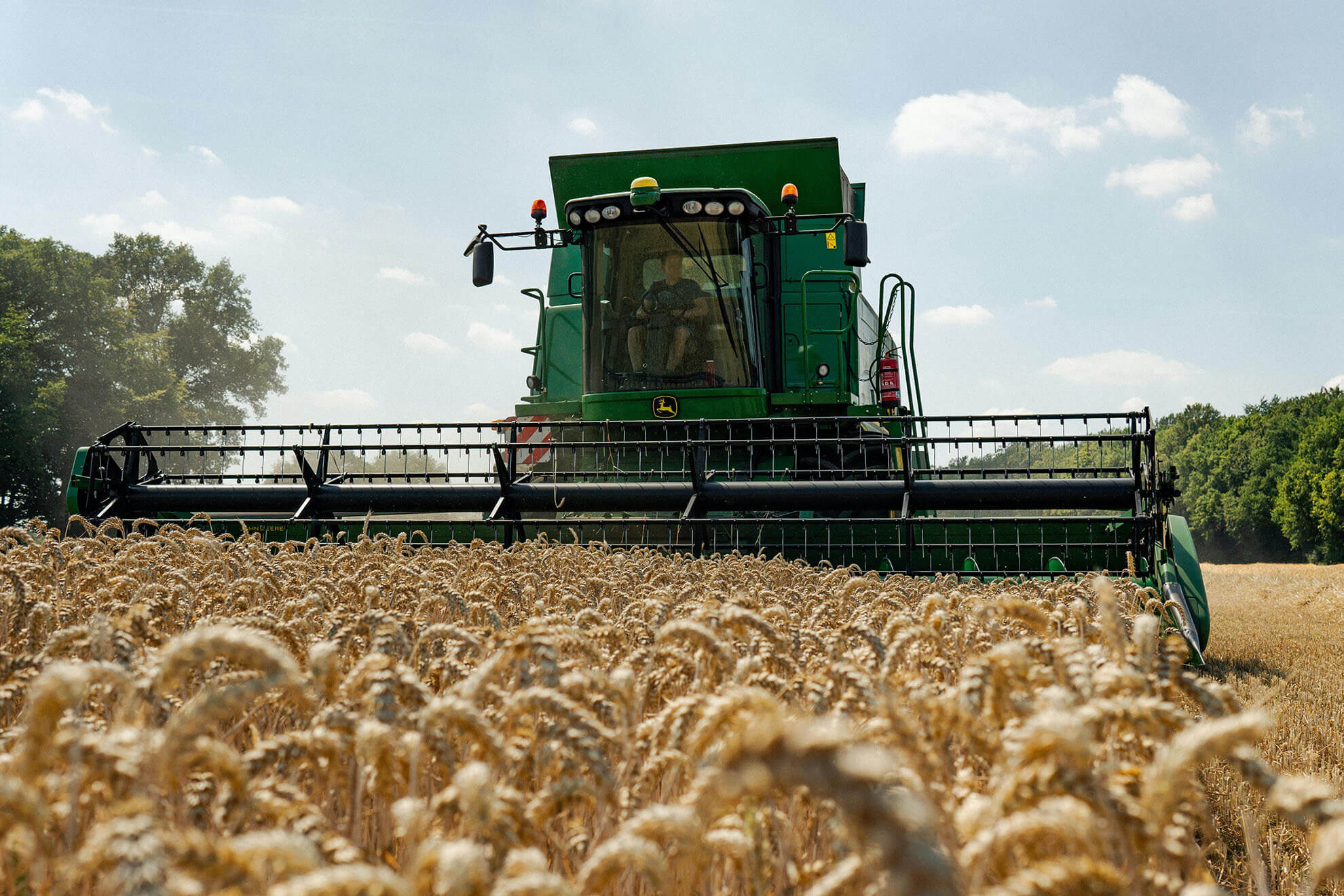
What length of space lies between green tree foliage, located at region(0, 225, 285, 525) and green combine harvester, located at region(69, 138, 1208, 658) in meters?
27.1

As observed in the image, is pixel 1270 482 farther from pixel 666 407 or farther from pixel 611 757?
pixel 611 757

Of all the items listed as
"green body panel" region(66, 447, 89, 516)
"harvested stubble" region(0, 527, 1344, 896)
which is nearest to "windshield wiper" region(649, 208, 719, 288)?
"green body panel" region(66, 447, 89, 516)

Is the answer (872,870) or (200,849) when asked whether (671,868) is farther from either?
→ (200,849)

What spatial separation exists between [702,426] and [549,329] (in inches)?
122

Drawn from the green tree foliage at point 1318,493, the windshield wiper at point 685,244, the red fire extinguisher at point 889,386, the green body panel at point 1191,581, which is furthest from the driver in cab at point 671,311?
the green tree foliage at point 1318,493

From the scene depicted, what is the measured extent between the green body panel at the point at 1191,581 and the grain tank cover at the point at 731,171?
4.62 m

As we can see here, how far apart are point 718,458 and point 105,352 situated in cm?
3545

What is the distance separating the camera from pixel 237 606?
3.05 metres

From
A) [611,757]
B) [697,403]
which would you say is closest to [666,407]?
[697,403]

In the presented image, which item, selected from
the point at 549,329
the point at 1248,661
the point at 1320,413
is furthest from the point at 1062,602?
the point at 1320,413

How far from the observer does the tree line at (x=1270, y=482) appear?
142ft

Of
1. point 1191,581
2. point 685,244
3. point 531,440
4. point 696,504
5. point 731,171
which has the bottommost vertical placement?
point 1191,581

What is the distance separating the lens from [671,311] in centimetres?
780

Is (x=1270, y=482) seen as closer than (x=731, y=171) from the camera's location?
No
